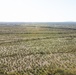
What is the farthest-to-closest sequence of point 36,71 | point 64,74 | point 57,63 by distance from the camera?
1. point 57,63
2. point 36,71
3. point 64,74

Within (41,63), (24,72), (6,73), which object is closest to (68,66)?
(41,63)

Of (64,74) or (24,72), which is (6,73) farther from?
(64,74)

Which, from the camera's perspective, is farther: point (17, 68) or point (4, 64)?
point (4, 64)

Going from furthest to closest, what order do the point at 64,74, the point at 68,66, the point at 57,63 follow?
1. the point at 57,63
2. the point at 68,66
3. the point at 64,74

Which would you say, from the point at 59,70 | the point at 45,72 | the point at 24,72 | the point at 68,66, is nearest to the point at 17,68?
the point at 24,72

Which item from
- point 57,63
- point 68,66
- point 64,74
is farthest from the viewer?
point 57,63

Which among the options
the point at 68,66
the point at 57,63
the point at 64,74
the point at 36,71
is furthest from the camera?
the point at 57,63

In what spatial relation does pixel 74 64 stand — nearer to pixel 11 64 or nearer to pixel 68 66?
pixel 68 66

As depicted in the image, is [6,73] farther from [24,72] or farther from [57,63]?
[57,63]

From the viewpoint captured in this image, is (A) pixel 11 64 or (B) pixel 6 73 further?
(A) pixel 11 64
